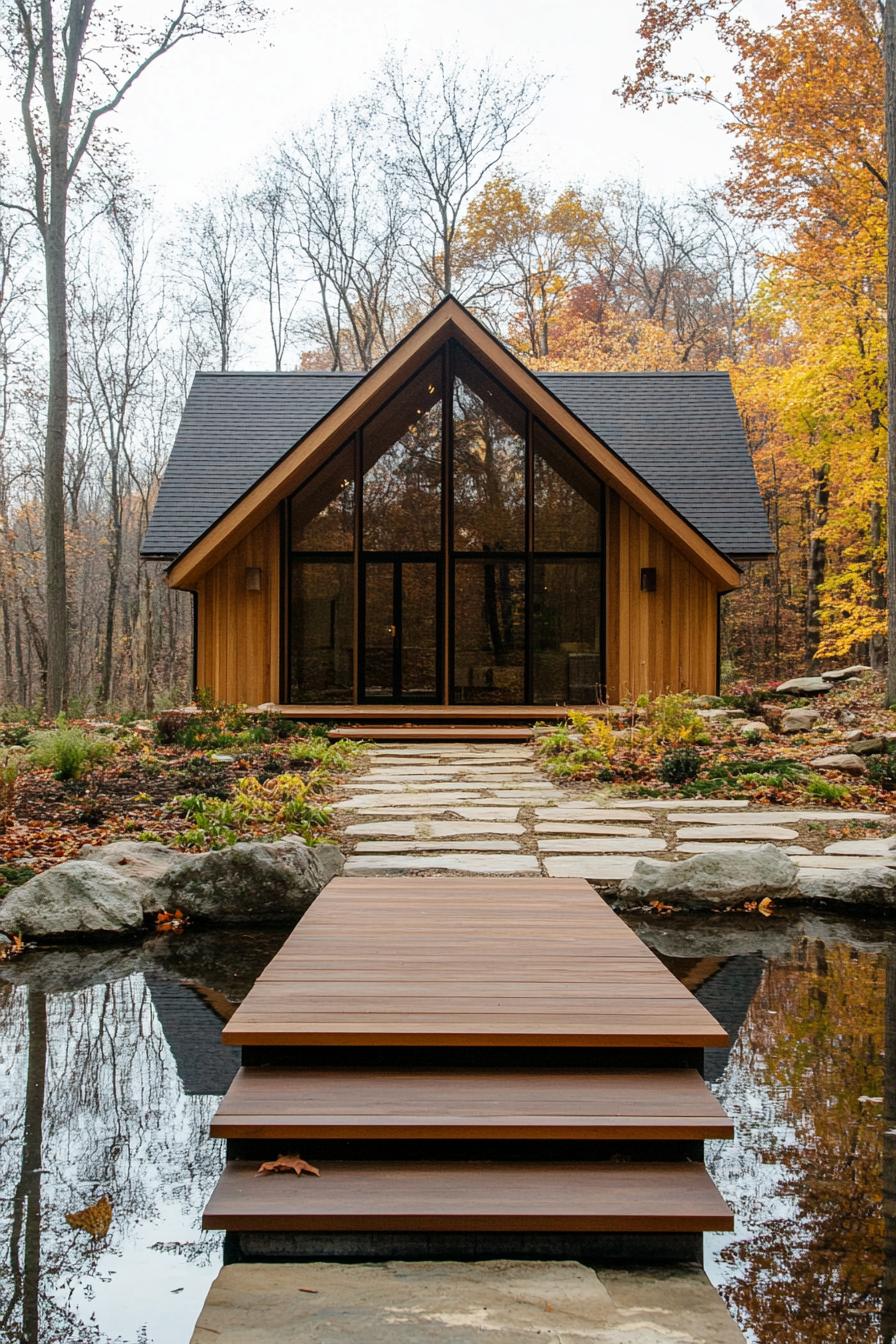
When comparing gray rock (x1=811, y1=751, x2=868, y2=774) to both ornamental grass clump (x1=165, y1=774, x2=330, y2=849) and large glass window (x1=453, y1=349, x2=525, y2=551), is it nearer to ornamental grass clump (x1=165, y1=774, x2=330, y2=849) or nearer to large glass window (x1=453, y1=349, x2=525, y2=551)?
ornamental grass clump (x1=165, y1=774, x2=330, y2=849)

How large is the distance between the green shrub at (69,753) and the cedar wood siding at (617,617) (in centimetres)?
382

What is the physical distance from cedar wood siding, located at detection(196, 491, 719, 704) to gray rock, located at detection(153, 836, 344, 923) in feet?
26.2

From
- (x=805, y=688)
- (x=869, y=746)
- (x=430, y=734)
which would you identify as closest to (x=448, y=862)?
(x=869, y=746)

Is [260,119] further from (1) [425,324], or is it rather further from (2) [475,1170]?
(2) [475,1170]

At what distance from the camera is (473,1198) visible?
233 cm

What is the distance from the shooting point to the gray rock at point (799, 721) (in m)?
10.8

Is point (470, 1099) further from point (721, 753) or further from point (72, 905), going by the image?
point (721, 753)

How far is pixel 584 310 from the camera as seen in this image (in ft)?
86.5

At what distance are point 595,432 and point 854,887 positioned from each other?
30.4 ft

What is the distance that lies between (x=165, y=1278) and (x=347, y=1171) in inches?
17.2

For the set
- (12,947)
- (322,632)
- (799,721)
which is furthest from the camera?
(322,632)

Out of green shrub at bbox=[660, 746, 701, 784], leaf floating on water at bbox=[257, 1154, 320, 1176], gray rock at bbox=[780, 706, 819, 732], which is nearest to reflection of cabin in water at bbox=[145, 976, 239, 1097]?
leaf floating on water at bbox=[257, 1154, 320, 1176]

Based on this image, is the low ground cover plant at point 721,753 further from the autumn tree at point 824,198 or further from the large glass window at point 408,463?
the autumn tree at point 824,198

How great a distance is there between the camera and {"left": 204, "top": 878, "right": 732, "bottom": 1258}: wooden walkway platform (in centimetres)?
230
